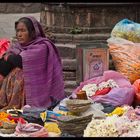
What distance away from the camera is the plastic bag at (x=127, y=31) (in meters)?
7.70

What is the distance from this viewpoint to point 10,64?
6641 millimetres

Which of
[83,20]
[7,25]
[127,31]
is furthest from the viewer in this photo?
[7,25]

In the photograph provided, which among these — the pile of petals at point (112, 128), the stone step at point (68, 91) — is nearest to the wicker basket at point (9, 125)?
the pile of petals at point (112, 128)

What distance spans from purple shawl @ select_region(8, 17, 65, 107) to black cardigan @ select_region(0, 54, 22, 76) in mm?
56

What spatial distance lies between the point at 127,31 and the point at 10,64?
178 cm

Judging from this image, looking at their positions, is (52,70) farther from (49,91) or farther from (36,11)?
(36,11)

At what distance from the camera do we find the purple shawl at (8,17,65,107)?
21.7 feet

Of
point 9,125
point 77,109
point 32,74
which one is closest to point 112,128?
point 77,109

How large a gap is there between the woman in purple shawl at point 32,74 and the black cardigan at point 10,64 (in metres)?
0.04

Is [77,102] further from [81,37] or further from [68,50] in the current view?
[81,37]

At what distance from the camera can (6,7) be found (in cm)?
1703

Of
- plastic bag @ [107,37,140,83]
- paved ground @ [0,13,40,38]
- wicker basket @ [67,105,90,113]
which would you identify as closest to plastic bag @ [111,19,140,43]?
plastic bag @ [107,37,140,83]

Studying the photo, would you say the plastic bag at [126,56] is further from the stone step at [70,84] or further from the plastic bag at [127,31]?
the stone step at [70,84]

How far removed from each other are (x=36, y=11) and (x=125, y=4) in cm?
911
